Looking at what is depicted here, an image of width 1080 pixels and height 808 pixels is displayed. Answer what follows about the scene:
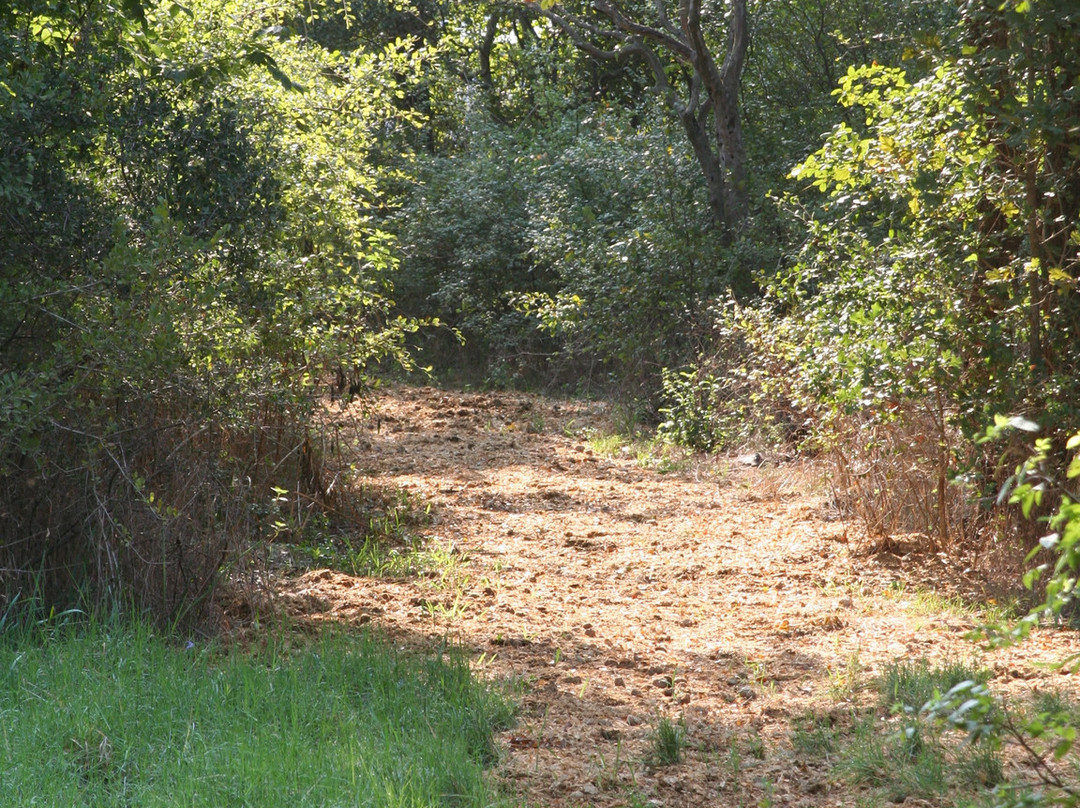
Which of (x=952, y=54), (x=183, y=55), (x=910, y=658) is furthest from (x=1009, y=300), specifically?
(x=183, y=55)

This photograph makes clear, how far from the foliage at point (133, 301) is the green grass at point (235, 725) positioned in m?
0.56

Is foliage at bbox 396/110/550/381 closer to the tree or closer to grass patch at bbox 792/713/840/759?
the tree

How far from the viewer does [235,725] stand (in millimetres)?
3947

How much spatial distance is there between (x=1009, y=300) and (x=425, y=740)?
3.89 meters

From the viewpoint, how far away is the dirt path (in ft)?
13.7

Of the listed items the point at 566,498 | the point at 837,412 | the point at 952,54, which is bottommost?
the point at 566,498

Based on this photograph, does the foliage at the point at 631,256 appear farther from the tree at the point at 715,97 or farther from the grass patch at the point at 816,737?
the grass patch at the point at 816,737

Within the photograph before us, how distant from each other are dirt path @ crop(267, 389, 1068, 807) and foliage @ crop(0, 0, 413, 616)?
1.05 meters

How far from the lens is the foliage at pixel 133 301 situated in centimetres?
489

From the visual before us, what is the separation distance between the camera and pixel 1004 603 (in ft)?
19.3

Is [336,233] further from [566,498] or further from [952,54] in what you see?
[952,54]

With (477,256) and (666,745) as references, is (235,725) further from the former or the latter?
(477,256)

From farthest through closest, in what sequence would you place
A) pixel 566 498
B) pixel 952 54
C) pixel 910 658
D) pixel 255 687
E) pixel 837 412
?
pixel 566 498 < pixel 837 412 < pixel 952 54 < pixel 910 658 < pixel 255 687

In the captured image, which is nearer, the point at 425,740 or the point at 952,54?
the point at 425,740
